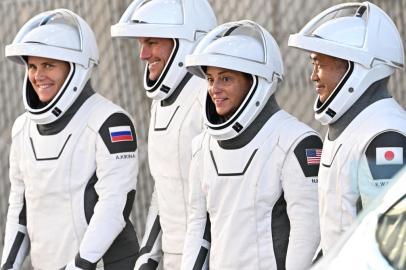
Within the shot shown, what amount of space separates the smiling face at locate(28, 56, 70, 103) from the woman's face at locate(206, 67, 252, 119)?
93 centimetres

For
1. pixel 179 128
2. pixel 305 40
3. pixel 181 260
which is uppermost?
pixel 305 40

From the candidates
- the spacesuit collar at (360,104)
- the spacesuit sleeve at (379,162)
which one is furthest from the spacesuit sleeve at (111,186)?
the spacesuit sleeve at (379,162)

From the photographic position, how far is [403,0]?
7.98m

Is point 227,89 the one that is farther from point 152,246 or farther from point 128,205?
point 152,246

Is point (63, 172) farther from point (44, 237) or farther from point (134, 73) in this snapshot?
point (134, 73)

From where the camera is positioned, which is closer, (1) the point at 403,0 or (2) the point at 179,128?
(2) the point at 179,128

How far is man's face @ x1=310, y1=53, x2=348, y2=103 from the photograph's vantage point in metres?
5.86

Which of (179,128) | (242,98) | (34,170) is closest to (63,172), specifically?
(34,170)

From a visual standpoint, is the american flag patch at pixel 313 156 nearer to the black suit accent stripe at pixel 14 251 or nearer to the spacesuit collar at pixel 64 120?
the spacesuit collar at pixel 64 120

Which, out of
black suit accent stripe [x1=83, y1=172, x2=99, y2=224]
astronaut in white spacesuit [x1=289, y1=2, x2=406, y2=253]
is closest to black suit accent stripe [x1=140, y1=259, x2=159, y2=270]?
black suit accent stripe [x1=83, y1=172, x2=99, y2=224]

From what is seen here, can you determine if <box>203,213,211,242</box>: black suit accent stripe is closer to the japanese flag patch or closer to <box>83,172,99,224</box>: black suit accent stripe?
<box>83,172,99,224</box>: black suit accent stripe

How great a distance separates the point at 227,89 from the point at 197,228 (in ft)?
2.00

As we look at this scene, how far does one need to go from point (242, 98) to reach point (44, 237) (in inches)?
46.9

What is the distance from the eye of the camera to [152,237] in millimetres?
6852
